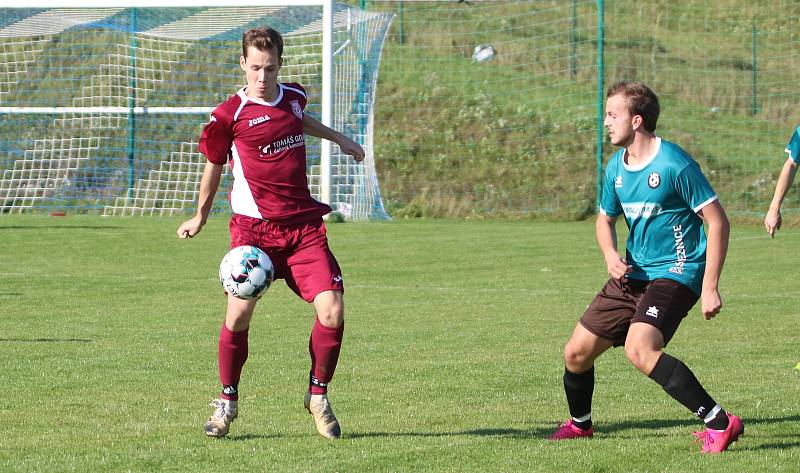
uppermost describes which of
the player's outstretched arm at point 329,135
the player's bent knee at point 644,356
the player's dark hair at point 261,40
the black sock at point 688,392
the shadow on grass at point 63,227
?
the player's dark hair at point 261,40

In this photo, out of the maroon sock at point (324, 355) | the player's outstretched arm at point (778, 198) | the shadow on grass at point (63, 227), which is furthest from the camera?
the shadow on grass at point (63, 227)

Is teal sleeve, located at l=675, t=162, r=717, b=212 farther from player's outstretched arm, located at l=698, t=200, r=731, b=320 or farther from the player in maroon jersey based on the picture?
the player in maroon jersey

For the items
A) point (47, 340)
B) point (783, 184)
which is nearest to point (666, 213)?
point (783, 184)

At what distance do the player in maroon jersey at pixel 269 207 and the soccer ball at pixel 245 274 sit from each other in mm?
107

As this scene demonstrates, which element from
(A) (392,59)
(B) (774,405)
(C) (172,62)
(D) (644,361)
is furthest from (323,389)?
(A) (392,59)

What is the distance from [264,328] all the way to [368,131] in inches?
483

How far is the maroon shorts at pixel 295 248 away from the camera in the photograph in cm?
632

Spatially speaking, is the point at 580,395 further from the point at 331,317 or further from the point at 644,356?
the point at 331,317

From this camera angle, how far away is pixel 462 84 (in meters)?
27.8

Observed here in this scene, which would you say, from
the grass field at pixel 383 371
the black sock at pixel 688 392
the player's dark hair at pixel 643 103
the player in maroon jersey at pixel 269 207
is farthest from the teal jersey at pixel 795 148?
the player in maroon jersey at pixel 269 207

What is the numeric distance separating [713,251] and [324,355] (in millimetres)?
1912

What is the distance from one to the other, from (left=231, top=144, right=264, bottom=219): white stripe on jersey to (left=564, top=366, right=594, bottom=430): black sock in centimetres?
173

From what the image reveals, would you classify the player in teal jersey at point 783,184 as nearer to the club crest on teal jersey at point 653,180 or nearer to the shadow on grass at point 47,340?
the club crest on teal jersey at point 653,180

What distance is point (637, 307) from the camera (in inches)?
236
